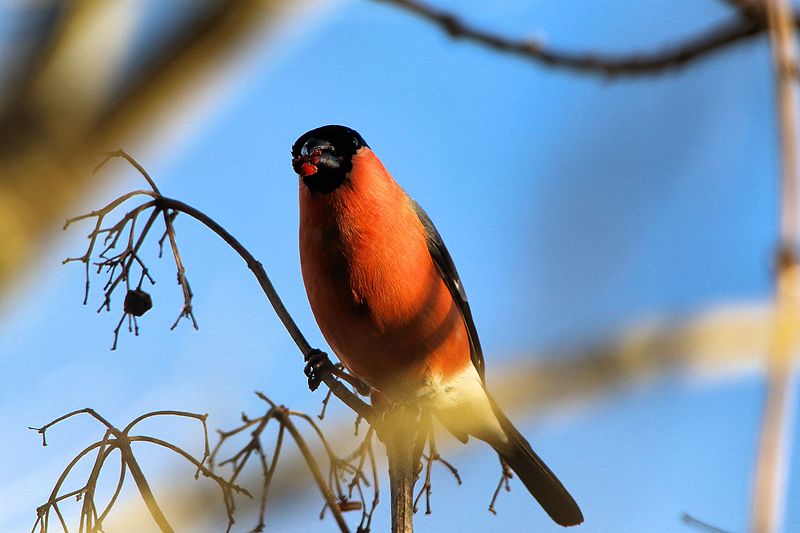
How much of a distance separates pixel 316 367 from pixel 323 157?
0.81 metres

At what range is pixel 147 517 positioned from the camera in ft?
7.00

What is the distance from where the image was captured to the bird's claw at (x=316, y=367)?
259 centimetres

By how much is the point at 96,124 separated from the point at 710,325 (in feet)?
6.64

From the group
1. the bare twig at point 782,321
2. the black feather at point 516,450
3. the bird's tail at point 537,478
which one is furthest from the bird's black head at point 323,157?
the bare twig at point 782,321

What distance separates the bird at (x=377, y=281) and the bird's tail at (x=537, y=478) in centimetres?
3

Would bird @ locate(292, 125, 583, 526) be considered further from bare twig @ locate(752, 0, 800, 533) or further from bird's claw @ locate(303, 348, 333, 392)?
bare twig @ locate(752, 0, 800, 533)

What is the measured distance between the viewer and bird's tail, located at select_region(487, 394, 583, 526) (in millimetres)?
3668

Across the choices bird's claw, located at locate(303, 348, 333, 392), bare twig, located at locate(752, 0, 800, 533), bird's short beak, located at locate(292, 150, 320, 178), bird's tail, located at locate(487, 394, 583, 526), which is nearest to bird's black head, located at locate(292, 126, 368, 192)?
bird's short beak, located at locate(292, 150, 320, 178)

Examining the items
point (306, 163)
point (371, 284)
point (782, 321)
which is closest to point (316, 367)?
point (371, 284)

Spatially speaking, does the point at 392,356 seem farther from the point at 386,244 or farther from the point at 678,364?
the point at 678,364

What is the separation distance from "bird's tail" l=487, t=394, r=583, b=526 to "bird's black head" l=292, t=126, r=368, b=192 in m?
1.22

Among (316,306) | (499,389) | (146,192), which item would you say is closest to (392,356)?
(316,306)

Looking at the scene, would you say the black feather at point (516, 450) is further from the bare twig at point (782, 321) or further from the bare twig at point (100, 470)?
the bare twig at point (782, 321)

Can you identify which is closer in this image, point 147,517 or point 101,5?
point 147,517
